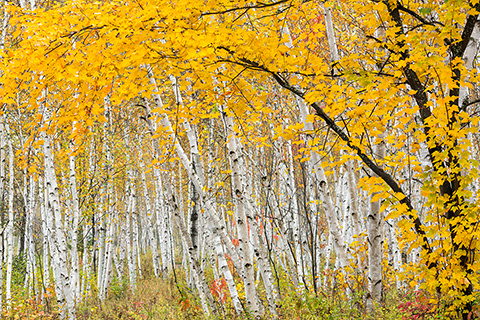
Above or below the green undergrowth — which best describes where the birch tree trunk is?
above

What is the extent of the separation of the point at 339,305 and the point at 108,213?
9.88 meters

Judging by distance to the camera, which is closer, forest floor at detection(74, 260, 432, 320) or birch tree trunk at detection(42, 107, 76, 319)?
forest floor at detection(74, 260, 432, 320)

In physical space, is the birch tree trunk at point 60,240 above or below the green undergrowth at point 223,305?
above

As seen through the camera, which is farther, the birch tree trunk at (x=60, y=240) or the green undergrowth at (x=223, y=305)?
the birch tree trunk at (x=60, y=240)

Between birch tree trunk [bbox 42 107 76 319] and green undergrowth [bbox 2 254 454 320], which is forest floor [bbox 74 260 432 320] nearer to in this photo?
green undergrowth [bbox 2 254 454 320]


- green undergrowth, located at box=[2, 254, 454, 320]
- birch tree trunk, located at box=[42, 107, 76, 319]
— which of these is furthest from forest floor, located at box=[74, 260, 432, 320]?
birch tree trunk, located at box=[42, 107, 76, 319]

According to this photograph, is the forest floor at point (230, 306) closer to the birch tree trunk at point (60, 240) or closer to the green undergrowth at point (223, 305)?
the green undergrowth at point (223, 305)

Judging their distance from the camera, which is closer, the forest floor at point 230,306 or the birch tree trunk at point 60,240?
the forest floor at point 230,306

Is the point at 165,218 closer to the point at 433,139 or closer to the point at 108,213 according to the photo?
the point at 108,213

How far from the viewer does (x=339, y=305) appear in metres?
5.16

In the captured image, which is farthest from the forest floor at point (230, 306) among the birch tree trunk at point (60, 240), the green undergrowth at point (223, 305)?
the birch tree trunk at point (60, 240)

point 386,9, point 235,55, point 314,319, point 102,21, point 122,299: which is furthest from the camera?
point 122,299

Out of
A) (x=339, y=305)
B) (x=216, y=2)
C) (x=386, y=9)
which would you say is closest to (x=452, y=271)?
(x=339, y=305)

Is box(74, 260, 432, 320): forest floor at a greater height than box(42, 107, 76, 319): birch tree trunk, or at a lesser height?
lesser
